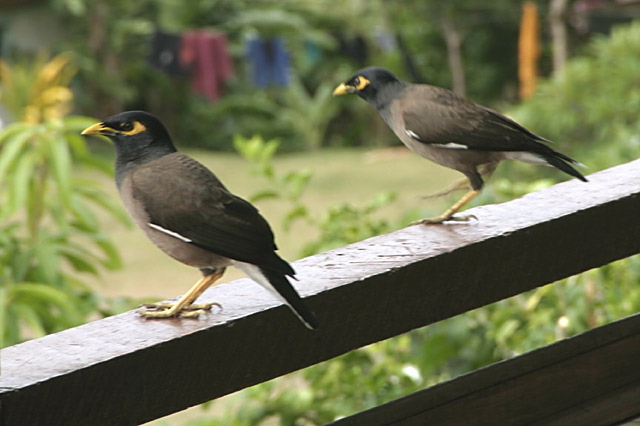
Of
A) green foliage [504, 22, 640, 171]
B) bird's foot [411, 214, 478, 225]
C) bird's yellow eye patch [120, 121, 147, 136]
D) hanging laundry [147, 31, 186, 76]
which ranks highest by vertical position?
bird's yellow eye patch [120, 121, 147, 136]

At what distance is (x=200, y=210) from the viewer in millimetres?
1297

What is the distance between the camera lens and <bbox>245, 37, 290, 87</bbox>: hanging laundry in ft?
53.4

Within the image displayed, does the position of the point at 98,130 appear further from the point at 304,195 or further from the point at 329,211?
the point at 304,195

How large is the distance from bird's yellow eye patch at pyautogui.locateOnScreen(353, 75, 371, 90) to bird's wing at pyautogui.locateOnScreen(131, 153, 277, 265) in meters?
0.37

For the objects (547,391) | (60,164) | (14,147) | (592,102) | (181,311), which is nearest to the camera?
(181,311)

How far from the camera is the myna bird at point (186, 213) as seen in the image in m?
1.25

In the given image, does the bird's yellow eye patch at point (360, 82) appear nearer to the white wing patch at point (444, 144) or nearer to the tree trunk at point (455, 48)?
the white wing patch at point (444, 144)

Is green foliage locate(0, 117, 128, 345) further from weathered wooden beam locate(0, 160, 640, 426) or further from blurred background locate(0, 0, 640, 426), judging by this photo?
blurred background locate(0, 0, 640, 426)

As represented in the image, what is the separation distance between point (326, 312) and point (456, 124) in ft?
1.36

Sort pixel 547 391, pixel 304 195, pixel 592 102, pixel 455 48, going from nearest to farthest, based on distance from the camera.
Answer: pixel 547 391, pixel 592 102, pixel 304 195, pixel 455 48

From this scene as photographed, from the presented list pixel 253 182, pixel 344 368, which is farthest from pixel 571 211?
pixel 253 182

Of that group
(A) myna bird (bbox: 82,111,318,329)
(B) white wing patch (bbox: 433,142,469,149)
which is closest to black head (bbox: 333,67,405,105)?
(B) white wing patch (bbox: 433,142,469,149)

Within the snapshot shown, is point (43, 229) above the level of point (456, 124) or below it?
below

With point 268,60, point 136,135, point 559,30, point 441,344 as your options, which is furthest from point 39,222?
point 268,60
